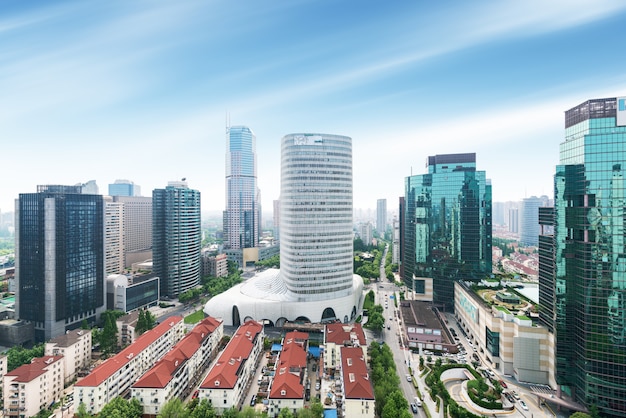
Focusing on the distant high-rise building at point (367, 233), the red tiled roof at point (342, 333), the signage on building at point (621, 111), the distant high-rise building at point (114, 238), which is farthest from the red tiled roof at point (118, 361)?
the distant high-rise building at point (367, 233)

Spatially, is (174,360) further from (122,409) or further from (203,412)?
(203,412)

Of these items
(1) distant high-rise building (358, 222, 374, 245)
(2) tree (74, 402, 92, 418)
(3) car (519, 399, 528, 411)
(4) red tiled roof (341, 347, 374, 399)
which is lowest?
(3) car (519, 399, 528, 411)

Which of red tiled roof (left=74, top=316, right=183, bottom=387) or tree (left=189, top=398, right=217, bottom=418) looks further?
red tiled roof (left=74, top=316, right=183, bottom=387)

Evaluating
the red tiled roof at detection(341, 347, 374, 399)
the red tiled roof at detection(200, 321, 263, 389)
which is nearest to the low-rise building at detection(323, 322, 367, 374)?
the red tiled roof at detection(341, 347, 374, 399)

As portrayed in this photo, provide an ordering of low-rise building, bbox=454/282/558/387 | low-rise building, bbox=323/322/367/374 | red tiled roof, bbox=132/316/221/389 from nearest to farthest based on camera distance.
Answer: red tiled roof, bbox=132/316/221/389 < low-rise building, bbox=454/282/558/387 < low-rise building, bbox=323/322/367/374

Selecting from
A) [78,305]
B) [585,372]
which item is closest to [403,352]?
[585,372]

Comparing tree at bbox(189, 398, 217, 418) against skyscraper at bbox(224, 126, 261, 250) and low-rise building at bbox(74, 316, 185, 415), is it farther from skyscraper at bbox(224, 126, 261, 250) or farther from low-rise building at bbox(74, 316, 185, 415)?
skyscraper at bbox(224, 126, 261, 250)

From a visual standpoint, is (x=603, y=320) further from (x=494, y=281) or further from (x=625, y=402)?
(x=494, y=281)
